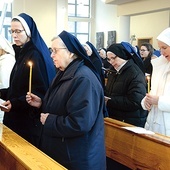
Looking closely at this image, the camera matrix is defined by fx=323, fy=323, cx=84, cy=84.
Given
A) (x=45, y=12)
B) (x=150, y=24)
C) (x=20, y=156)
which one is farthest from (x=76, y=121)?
(x=45, y=12)

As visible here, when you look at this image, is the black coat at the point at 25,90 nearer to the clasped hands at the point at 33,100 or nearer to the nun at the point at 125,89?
the clasped hands at the point at 33,100

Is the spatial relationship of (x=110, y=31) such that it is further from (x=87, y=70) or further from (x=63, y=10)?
(x=87, y=70)

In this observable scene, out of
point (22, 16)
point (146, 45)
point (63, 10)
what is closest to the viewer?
point (22, 16)

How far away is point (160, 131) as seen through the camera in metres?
2.84

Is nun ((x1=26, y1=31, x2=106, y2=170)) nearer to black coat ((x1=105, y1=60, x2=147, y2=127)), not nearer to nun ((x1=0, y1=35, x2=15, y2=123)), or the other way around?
black coat ((x1=105, y1=60, x2=147, y2=127))

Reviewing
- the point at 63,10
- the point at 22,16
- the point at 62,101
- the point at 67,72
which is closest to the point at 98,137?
the point at 62,101

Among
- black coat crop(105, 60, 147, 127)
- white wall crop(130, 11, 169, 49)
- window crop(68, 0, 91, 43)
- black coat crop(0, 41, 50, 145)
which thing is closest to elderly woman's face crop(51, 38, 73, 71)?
black coat crop(0, 41, 50, 145)

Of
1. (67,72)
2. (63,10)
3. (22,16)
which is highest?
(63,10)

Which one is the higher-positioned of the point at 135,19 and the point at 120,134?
the point at 135,19

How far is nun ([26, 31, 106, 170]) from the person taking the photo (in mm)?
2002

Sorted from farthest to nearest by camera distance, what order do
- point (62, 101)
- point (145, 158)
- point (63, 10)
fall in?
point (63, 10)
point (145, 158)
point (62, 101)

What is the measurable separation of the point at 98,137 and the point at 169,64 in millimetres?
1056

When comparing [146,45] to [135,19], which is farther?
[135,19]

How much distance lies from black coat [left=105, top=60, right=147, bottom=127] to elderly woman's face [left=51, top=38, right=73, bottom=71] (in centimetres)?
113
